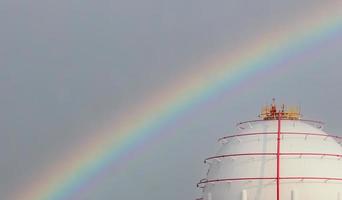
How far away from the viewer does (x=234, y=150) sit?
43438 mm

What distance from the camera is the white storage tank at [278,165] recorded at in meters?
41.2

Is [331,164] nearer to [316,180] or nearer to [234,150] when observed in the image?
[316,180]

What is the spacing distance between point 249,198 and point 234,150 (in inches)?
114

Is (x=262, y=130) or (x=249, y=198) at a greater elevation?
(x=262, y=130)

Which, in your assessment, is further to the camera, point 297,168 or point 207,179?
point 207,179

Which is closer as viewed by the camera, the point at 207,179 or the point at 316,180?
the point at 316,180

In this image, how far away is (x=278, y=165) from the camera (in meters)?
41.6

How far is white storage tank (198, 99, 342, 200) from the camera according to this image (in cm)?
4125

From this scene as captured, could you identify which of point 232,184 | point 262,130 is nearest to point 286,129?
point 262,130

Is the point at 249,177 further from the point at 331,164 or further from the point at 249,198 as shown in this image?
the point at 331,164

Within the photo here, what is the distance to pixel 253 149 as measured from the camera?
140ft

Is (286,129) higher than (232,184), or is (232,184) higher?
(286,129)

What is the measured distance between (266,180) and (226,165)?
8.37 feet

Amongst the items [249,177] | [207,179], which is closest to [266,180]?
[249,177]
